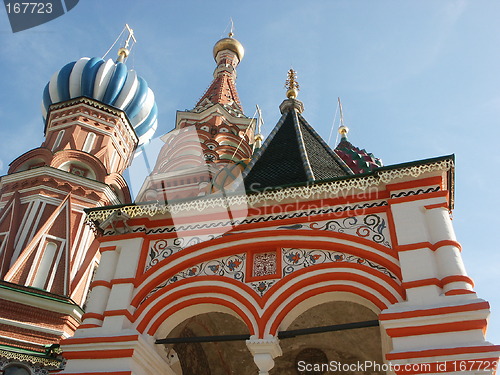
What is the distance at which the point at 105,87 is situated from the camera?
50.0ft

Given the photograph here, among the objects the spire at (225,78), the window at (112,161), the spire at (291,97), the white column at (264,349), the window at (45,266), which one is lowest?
the white column at (264,349)

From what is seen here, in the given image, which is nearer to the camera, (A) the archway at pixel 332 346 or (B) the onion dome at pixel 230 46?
(A) the archway at pixel 332 346

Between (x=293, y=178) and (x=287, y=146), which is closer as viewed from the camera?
(x=293, y=178)

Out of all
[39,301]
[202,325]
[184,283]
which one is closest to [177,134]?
[39,301]

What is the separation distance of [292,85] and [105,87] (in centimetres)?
683

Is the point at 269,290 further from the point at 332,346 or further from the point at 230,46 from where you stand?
the point at 230,46

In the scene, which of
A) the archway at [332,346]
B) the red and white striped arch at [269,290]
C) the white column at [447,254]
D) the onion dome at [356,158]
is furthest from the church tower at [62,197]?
the onion dome at [356,158]

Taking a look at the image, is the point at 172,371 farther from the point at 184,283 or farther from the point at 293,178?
the point at 293,178

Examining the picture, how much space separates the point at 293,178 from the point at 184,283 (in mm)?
2128

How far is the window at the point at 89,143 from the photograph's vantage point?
1386 centimetres

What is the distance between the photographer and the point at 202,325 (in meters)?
7.77

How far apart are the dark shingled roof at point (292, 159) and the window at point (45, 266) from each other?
472cm

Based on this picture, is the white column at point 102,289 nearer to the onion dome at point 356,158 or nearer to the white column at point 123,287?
the white column at point 123,287

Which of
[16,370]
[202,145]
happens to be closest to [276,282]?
[16,370]
